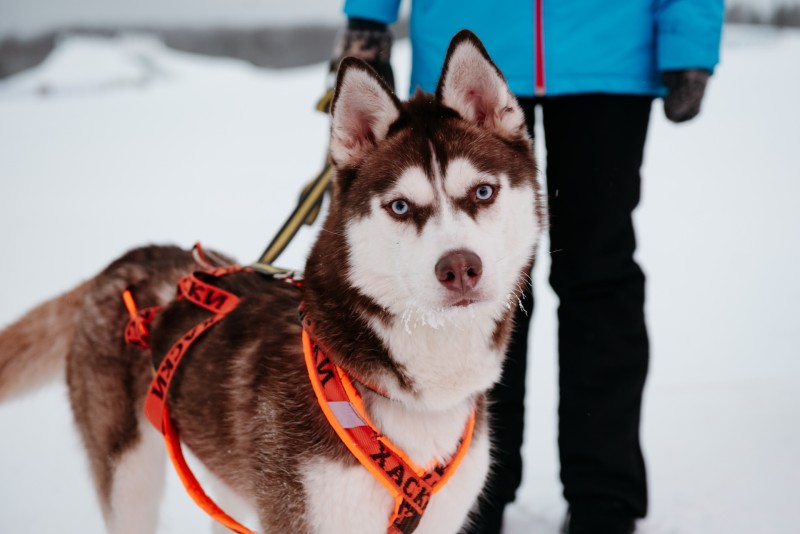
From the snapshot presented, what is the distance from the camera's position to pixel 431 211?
1.47 m

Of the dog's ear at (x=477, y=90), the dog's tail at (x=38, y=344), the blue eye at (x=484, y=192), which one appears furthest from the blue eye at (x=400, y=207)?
the dog's tail at (x=38, y=344)

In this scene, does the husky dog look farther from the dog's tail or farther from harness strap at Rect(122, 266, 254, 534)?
the dog's tail

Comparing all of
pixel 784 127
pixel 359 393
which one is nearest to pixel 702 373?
pixel 359 393

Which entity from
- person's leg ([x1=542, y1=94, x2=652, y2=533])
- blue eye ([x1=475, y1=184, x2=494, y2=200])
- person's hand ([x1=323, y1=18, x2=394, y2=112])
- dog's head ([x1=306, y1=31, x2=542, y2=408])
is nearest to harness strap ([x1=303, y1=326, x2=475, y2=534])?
dog's head ([x1=306, y1=31, x2=542, y2=408])

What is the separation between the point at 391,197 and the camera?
1.50 meters

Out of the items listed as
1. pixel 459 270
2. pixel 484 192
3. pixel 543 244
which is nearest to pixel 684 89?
pixel 543 244

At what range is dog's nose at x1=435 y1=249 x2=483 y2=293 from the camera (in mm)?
1329

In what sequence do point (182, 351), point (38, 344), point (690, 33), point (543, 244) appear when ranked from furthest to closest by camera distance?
point (38, 344) < point (543, 244) < point (690, 33) < point (182, 351)

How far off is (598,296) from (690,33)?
0.82 m

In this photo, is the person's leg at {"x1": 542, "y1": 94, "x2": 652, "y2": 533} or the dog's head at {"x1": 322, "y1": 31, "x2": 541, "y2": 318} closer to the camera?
the dog's head at {"x1": 322, "y1": 31, "x2": 541, "y2": 318}

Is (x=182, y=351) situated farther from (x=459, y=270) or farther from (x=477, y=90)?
(x=477, y=90)

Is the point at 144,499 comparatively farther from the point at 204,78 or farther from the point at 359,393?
the point at 204,78

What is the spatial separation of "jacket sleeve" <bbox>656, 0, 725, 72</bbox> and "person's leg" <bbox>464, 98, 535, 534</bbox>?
0.85m

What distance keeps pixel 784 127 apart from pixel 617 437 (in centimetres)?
709
